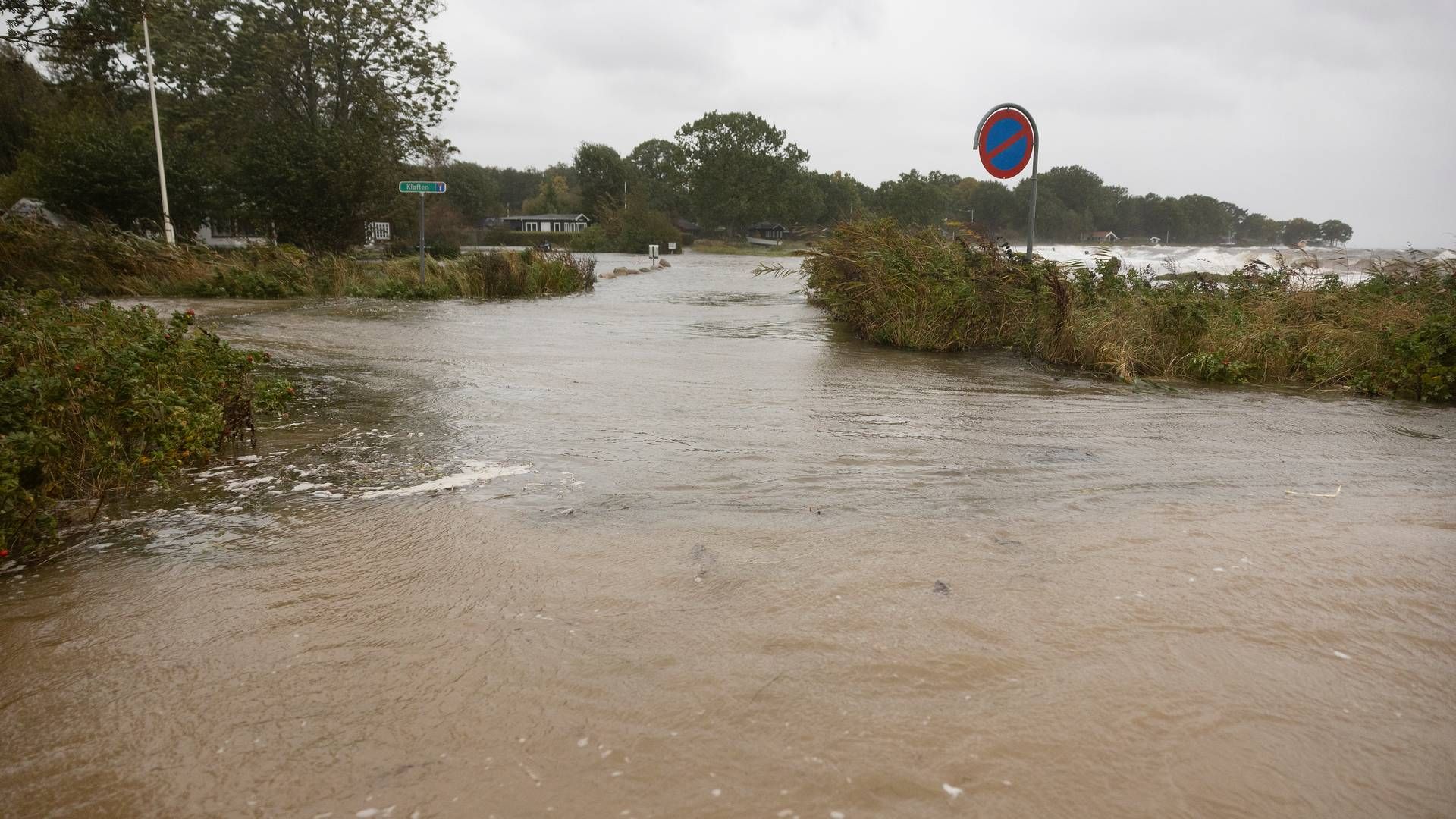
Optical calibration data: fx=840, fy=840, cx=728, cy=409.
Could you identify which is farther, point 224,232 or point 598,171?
point 598,171

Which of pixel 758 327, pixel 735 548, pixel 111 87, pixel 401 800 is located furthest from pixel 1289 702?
pixel 111 87

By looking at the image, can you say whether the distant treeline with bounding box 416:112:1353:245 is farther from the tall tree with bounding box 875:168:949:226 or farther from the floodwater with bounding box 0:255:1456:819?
the floodwater with bounding box 0:255:1456:819

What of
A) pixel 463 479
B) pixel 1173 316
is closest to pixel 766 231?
pixel 1173 316

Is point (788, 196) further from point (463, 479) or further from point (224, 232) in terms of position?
point (463, 479)

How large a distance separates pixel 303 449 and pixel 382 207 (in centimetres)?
2476

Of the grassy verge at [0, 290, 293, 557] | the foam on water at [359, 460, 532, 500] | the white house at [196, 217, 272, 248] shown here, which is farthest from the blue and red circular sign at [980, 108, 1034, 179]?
the white house at [196, 217, 272, 248]

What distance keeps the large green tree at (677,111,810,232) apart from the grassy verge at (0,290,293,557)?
352ft

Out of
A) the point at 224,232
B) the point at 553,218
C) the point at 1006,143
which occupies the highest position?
the point at 553,218

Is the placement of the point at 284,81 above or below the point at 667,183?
below

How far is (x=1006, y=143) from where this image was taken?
1050 centimetres

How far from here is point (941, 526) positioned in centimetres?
423

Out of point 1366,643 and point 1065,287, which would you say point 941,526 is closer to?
point 1366,643

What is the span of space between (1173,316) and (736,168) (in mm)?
107073

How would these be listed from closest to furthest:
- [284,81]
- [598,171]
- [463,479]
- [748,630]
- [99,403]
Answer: [748,630] < [99,403] < [463,479] < [284,81] < [598,171]
